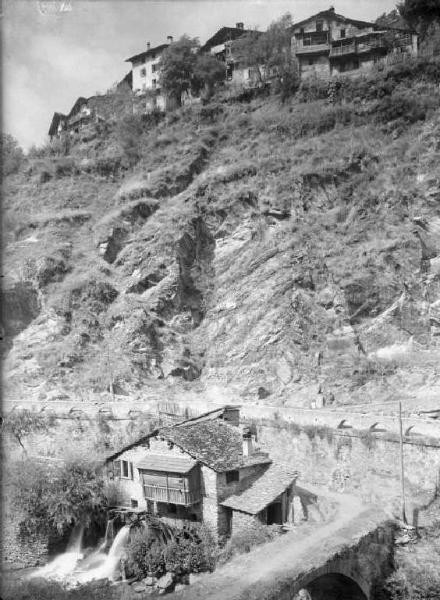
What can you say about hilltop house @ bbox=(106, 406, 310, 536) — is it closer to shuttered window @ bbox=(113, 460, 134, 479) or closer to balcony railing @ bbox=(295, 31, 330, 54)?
shuttered window @ bbox=(113, 460, 134, 479)

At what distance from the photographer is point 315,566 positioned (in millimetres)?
16422

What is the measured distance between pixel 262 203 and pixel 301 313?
9.77m

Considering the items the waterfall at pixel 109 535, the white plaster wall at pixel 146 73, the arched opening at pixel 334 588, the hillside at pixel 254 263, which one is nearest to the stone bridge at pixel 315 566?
the arched opening at pixel 334 588

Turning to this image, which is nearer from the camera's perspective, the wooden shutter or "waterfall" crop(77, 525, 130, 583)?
"waterfall" crop(77, 525, 130, 583)

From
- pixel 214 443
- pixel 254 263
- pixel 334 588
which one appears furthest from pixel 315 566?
pixel 254 263

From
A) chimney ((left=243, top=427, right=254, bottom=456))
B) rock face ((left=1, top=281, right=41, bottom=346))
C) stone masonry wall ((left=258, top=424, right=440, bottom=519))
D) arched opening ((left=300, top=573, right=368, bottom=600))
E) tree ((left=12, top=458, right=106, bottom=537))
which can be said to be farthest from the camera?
rock face ((left=1, top=281, right=41, bottom=346))

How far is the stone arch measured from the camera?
17.2 meters

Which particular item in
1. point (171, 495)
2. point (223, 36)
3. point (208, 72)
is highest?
point (223, 36)

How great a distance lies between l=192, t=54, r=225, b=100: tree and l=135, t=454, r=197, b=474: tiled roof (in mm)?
37997

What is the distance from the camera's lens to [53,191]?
51344 mm

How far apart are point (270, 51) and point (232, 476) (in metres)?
41.1

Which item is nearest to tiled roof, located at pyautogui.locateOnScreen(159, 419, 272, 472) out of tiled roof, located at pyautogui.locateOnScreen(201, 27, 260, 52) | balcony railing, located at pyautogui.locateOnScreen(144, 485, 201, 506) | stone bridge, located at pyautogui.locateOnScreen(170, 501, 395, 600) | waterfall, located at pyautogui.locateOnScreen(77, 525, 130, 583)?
balcony railing, located at pyautogui.locateOnScreen(144, 485, 201, 506)

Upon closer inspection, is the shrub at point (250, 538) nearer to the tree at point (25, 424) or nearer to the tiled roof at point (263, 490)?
the tiled roof at point (263, 490)

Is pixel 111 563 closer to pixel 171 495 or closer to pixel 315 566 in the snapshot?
pixel 171 495
